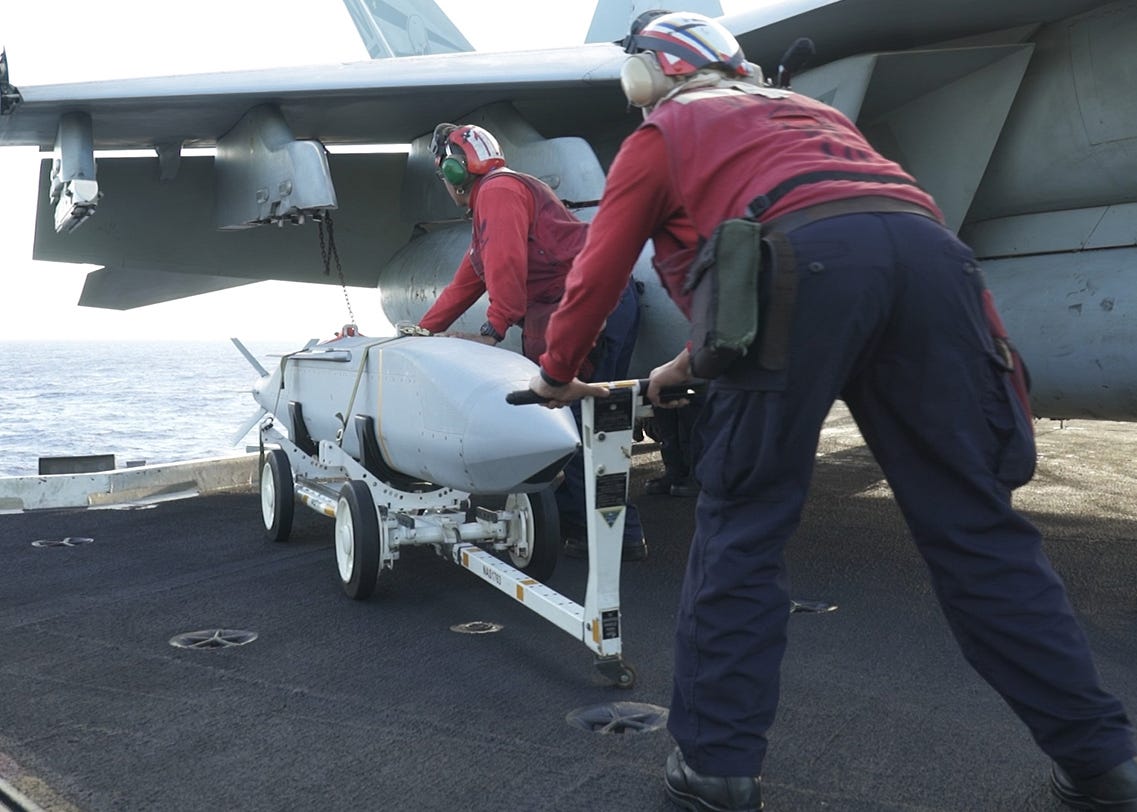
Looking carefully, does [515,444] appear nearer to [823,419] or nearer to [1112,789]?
[823,419]

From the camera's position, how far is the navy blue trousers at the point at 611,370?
454 centimetres

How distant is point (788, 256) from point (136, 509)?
17.5ft

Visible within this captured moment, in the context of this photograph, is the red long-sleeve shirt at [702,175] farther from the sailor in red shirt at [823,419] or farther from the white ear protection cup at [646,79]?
the white ear protection cup at [646,79]

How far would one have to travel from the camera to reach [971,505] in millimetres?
2018

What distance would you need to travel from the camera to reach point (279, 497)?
16.4 ft

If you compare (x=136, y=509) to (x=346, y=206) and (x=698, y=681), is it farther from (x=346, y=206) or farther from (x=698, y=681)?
(x=698, y=681)

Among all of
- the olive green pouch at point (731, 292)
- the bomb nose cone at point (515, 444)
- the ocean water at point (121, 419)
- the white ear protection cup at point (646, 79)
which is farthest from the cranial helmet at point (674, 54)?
the ocean water at point (121, 419)

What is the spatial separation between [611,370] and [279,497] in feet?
5.68

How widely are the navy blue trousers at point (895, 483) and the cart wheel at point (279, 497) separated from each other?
10.9ft

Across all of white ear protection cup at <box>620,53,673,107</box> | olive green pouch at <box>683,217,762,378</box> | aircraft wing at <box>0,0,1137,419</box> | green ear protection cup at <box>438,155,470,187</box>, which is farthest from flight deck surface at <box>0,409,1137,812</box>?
green ear protection cup at <box>438,155,470,187</box>

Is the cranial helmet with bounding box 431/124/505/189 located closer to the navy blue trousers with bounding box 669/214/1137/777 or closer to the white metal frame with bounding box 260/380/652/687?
the white metal frame with bounding box 260/380/652/687

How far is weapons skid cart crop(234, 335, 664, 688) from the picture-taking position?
283 centimetres

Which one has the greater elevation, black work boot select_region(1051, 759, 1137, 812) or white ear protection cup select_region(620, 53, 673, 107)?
white ear protection cup select_region(620, 53, 673, 107)

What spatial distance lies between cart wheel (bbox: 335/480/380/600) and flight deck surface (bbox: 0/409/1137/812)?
4.0 inches
